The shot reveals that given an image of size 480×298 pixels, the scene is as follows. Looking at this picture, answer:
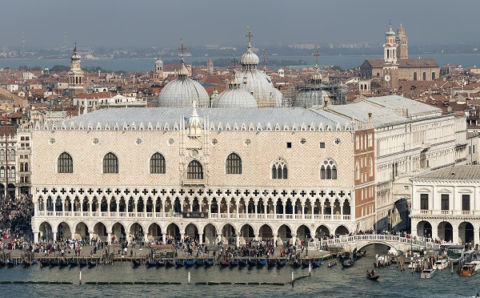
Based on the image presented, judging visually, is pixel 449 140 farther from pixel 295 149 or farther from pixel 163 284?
pixel 163 284

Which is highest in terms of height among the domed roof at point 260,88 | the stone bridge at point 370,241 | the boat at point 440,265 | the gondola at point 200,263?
the domed roof at point 260,88

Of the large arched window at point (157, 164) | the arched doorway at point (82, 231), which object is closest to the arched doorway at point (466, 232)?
the large arched window at point (157, 164)

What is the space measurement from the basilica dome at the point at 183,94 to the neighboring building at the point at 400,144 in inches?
328

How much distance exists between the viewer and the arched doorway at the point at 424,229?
90562mm

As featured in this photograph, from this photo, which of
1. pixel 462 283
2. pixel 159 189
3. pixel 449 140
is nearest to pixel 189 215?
pixel 159 189

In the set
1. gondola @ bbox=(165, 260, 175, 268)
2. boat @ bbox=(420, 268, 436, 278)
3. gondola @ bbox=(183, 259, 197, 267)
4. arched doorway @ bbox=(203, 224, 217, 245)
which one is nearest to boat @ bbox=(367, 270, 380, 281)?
boat @ bbox=(420, 268, 436, 278)

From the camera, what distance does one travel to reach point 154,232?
94.2 metres

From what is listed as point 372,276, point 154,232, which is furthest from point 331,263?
point 154,232

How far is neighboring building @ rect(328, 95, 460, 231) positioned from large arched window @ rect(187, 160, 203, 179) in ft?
28.1

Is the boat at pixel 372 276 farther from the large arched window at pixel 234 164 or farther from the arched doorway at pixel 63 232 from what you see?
the arched doorway at pixel 63 232

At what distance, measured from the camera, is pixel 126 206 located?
308 feet

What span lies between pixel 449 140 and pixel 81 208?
2807 centimetres

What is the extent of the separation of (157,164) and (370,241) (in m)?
12.4

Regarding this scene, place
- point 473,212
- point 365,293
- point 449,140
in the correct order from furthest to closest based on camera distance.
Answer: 1. point 449,140
2. point 473,212
3. point 365,293
